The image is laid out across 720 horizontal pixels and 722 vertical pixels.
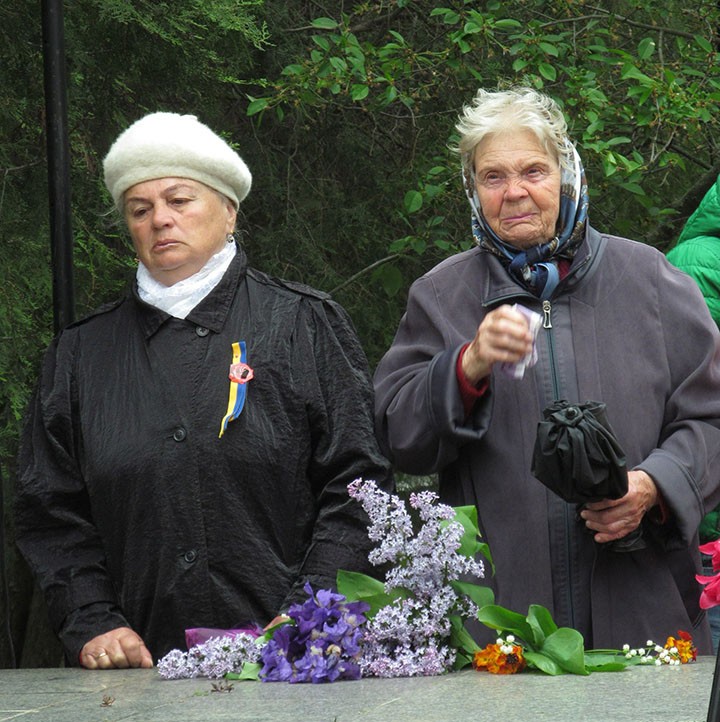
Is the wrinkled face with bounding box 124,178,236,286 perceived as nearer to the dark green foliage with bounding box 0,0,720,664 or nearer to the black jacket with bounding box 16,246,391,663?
the black jacket with bounding box 16,246,391,663

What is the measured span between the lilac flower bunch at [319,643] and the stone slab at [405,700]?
0.03m

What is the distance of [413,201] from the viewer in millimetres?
6098

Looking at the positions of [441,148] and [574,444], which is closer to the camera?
[574,444]

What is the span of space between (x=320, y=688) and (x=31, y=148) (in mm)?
3625

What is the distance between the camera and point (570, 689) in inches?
102

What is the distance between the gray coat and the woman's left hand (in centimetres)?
3

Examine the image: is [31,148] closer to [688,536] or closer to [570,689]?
[688,536]

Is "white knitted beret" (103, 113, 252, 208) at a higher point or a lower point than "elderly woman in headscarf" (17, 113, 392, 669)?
higher

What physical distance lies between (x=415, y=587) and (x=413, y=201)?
132 inches

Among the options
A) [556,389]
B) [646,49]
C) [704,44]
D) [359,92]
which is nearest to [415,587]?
[556,389]

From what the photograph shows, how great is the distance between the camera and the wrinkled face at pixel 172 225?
3713 mm

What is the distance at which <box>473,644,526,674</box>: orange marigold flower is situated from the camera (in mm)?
2846

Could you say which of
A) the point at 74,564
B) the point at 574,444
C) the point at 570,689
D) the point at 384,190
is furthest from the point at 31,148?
the point at 570,689

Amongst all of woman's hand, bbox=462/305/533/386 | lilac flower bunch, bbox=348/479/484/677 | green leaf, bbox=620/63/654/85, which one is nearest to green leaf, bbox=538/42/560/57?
green leaf, bbox=620/63/654/85
